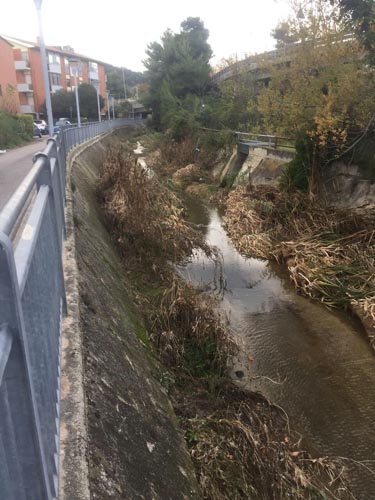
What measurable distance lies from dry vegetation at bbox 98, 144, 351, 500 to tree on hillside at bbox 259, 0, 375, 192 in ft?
22.3

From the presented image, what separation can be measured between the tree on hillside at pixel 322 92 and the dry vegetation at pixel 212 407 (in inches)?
267

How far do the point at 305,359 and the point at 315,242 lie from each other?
5.07 meters

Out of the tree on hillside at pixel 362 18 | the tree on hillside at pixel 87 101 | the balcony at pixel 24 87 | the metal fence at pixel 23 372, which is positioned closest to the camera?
the metal fence at pixel 23 372

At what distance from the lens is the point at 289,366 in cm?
675

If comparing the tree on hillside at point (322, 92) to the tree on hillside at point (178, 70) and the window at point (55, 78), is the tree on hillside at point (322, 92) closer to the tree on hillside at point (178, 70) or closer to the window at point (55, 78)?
the tree on hillside at point (178, 70)

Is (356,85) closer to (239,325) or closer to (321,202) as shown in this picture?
(321,202)

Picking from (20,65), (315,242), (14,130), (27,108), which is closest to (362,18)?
(315,242)

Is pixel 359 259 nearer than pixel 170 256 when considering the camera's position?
Yes

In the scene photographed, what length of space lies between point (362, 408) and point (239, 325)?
2.74 meters

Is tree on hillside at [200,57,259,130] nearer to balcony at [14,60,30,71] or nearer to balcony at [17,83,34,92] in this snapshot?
balcony at [17,83,34,92]

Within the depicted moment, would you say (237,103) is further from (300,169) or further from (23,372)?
(23,372)

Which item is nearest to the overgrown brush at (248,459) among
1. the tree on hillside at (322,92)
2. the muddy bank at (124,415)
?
the muddy bank at (124,415)

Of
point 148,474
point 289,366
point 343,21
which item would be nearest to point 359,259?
point 289,366

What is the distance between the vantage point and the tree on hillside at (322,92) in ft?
38.9
